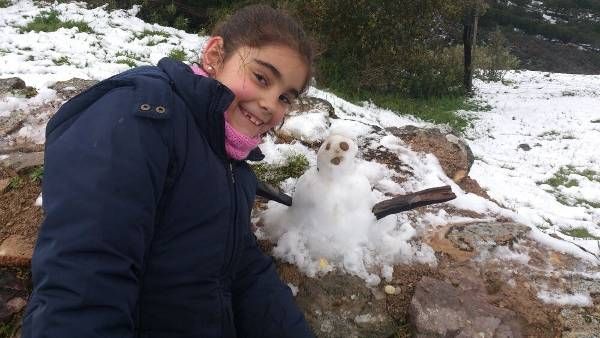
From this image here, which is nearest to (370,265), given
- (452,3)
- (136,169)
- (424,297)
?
(424,297)

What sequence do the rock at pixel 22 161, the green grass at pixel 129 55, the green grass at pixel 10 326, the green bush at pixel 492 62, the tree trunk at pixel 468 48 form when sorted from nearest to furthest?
the green grass at pixel 10 326 < the rock at pixel 22 161 < the green grass at pixel 129 55 < the tree trunk at pixel 468 48 < the green bush at pixel 492 62

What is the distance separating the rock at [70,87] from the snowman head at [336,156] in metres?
2.36

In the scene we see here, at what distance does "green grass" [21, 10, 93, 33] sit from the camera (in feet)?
25.2

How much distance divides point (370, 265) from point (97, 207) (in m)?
1.79

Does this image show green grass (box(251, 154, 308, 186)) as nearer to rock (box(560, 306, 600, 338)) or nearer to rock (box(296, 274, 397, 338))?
rock (box(296, 274, 397, 338))

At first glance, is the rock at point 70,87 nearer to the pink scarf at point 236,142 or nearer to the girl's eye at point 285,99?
the pink scarf at point 236,142

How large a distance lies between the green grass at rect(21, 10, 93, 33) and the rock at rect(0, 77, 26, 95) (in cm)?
407

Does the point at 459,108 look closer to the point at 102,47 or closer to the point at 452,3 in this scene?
the point at 452,3

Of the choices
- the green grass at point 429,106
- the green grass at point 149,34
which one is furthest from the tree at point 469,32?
the green grass at point 149,34

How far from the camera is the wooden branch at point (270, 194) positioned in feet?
8.82

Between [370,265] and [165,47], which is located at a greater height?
[370,265]

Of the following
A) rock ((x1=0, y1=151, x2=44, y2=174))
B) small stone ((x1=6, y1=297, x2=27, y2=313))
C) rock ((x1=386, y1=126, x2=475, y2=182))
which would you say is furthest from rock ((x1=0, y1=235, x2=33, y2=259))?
rock ((x1=386, y1=126, x2=475, y2=182))

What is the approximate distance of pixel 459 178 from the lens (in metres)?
4.16

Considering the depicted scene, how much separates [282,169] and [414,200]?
115cm
